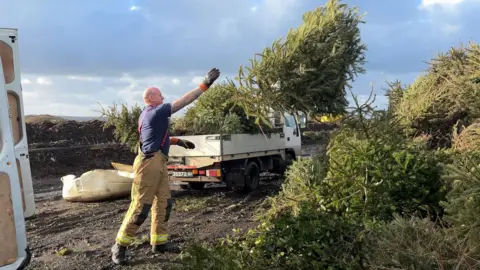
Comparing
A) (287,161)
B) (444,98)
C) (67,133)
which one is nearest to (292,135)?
(287,161)

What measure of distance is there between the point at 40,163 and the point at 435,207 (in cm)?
1538

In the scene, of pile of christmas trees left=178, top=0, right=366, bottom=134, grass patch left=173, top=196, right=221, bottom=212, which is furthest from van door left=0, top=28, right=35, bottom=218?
grass patch left=173, top=196, right=221, bottom=212

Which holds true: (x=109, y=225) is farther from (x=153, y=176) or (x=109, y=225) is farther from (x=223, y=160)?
(x=223, y=160)

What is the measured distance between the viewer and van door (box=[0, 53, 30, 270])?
389 centimetres

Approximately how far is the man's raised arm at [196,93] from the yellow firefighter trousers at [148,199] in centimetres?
68

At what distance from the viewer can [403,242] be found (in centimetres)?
386

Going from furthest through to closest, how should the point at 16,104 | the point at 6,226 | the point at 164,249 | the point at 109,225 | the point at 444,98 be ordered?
the point at 109,225
the point at 444,98
the point at 164,249
the point at 16,104
the point at 6,226

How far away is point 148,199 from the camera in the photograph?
5.86 meters

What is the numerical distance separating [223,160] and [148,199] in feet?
14.9

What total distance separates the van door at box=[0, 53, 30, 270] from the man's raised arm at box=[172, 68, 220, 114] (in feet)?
7.47

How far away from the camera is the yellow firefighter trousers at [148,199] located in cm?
576

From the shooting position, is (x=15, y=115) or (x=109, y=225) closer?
(x=15, y=115)

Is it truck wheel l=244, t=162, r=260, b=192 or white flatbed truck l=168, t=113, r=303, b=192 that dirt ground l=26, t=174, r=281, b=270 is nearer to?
truck wheel l=244, t=162, r=260, b=192

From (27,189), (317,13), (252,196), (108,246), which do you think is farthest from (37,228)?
(317,13)
